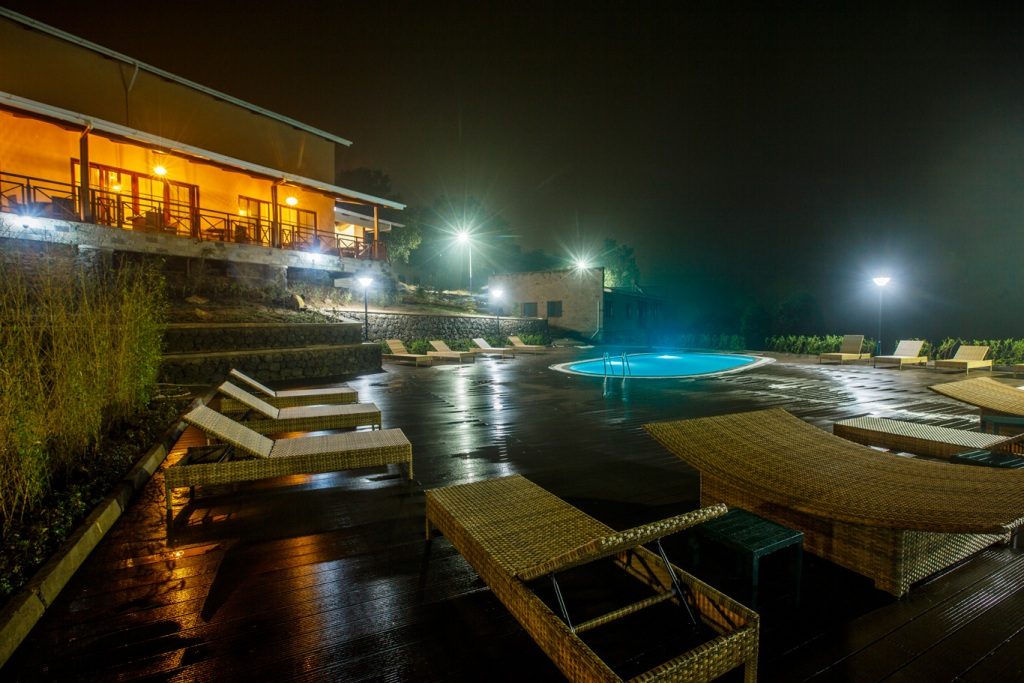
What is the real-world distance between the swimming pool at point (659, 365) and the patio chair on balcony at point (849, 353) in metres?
1.54

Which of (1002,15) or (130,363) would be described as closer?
(130,363)

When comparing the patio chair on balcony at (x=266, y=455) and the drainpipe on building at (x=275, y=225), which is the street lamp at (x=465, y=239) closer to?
the drainpipe on building at (x=275, y=225)

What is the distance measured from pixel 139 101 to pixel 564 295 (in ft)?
63.4

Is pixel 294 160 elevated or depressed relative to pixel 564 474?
elevated

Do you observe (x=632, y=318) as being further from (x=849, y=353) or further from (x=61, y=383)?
(x=61, y=383)

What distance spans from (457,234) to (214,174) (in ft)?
67.4

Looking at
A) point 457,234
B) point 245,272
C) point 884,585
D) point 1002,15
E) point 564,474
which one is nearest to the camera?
point 884,585

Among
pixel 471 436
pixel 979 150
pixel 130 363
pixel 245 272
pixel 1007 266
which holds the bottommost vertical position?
pixel 471 436

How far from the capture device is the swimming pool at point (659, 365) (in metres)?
12.7

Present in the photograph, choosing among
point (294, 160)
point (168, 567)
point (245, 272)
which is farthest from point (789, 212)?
point (168, 567)

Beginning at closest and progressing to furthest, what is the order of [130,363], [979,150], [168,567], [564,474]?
[168,567], [564,474], [130,363], [979,150]

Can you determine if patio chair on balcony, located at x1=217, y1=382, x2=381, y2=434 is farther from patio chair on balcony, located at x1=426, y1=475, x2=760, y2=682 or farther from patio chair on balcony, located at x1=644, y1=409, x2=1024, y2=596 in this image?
patio chair on balcony, located at x1=644, y1=409, x2=1024, y2=596

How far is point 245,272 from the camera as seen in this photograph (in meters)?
14.4

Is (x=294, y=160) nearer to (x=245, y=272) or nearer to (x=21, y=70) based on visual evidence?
(x=245, y=272)
